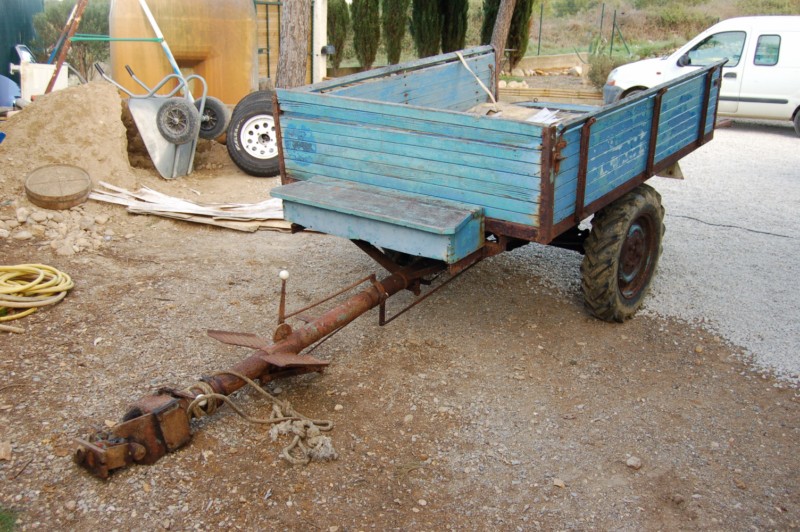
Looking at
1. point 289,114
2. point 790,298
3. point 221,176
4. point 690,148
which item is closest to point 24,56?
point 221,176

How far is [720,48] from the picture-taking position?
1231 centimetres

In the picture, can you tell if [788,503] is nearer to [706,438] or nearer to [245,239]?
[706,438]

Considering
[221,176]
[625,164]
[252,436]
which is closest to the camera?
[252,436]

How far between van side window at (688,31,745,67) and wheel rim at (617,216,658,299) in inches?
304

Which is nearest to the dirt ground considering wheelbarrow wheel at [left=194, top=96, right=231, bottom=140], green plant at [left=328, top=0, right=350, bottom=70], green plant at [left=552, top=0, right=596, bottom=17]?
wheelbarrow wheel at [left=194, top=96, right=231, bottom=140]

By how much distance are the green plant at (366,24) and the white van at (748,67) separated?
6.95 m

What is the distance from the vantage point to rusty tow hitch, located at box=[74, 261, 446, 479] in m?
3.47

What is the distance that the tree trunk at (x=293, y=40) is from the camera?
30.7ft

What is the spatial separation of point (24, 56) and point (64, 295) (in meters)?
8.03

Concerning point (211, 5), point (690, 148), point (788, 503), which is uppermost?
point (211, 5)

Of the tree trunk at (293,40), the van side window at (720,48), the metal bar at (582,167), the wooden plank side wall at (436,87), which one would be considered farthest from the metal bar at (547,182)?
the van side window at (720,48)

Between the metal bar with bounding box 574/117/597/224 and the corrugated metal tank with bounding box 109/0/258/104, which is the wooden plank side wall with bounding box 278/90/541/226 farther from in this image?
the corrugated metal tank with bounding box 109/0/258/104

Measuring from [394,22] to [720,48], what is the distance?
7.92 meters

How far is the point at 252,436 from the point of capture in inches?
152
